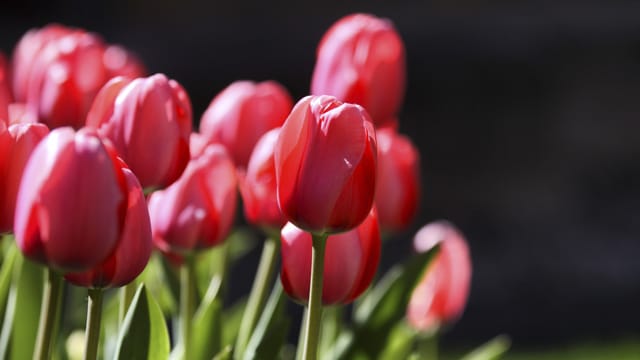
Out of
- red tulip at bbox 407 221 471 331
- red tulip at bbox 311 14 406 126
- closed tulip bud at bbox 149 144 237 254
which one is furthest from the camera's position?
red tulip at bbox 407 221 471 331

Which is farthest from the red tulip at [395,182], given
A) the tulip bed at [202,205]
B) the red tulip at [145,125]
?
the red tulip at [145,125]

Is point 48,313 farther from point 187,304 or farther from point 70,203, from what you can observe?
point 187,304

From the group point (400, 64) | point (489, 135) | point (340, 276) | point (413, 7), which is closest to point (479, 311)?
point (489, 135)

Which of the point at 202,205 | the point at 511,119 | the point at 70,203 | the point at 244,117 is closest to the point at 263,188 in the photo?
the point at 202,205

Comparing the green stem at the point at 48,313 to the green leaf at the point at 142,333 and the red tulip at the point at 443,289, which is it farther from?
the red tulip at the point at 443,289

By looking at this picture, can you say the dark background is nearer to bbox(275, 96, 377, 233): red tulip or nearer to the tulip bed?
the tulip bed

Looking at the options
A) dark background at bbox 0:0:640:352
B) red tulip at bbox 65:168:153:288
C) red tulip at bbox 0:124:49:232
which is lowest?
dark background at bbox 0:0:640:352

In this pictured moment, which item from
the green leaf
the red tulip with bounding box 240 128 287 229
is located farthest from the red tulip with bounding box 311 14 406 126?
the green leaf

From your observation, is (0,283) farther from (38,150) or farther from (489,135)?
(489,135)
